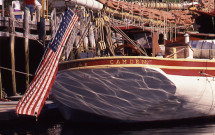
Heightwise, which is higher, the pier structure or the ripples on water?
the pier structure

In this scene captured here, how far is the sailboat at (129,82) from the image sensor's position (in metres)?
17.2

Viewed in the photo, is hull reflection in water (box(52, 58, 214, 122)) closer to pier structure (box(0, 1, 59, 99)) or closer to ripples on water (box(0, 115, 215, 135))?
ripples on water (box(0, 115, 215, 135))

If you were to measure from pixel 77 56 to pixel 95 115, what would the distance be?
106 inches

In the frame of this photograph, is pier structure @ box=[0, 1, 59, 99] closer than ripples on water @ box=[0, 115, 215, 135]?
No

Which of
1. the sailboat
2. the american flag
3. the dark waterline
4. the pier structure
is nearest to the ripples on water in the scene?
the dark waterline

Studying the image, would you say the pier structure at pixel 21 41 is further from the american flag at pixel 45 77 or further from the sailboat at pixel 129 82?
the american flag at pixel 45 77

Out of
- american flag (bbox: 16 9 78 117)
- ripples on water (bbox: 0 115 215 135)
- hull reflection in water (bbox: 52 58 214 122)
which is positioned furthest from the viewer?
Result: ripples on water (bbox: 0 115 215 135)

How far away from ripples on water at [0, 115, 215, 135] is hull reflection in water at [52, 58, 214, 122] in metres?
0.39

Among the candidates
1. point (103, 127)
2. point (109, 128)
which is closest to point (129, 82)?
point (109, 128)

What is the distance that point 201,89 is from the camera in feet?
62.8

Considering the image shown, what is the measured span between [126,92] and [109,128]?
2.02 meters

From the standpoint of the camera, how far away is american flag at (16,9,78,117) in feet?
51.9

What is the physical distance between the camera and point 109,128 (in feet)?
61.0

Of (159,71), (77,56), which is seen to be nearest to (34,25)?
(77,56)
